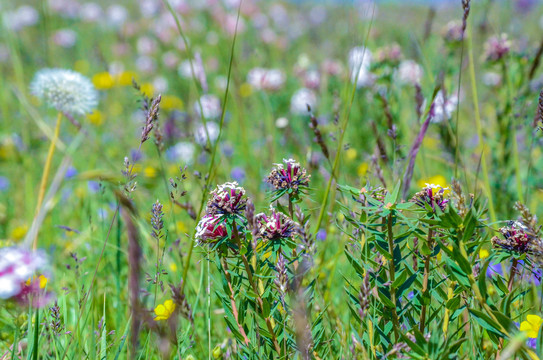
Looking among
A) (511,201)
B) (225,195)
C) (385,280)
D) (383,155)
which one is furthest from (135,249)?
(511,201)

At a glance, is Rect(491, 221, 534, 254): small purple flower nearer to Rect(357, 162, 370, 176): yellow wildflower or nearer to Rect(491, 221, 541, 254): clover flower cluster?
A: Rect(491, 221, 541, 254): clover flower cluster

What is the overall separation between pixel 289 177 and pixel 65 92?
0.90 meters

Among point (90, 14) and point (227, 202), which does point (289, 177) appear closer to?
point (227, 202)

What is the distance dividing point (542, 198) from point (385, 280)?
54.3 inches

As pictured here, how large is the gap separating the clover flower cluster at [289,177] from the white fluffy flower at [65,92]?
798 mm

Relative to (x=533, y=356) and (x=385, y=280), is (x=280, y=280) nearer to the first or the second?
(x=385, y=280)

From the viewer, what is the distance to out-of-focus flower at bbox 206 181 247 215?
0.68 m

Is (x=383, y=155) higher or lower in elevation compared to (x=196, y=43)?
lower

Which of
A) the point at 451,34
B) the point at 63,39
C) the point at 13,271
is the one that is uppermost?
the point at 63,39

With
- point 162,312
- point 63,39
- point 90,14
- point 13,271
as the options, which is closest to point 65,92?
point 13,271

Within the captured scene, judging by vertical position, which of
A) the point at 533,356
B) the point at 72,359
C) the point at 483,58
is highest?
the point at 483,58

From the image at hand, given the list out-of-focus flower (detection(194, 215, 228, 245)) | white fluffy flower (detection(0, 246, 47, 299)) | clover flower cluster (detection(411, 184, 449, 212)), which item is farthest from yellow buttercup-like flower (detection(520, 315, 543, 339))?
white fluffy flower (detection(0, 246, 47, 299))

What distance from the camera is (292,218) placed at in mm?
773

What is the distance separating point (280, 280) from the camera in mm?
660
